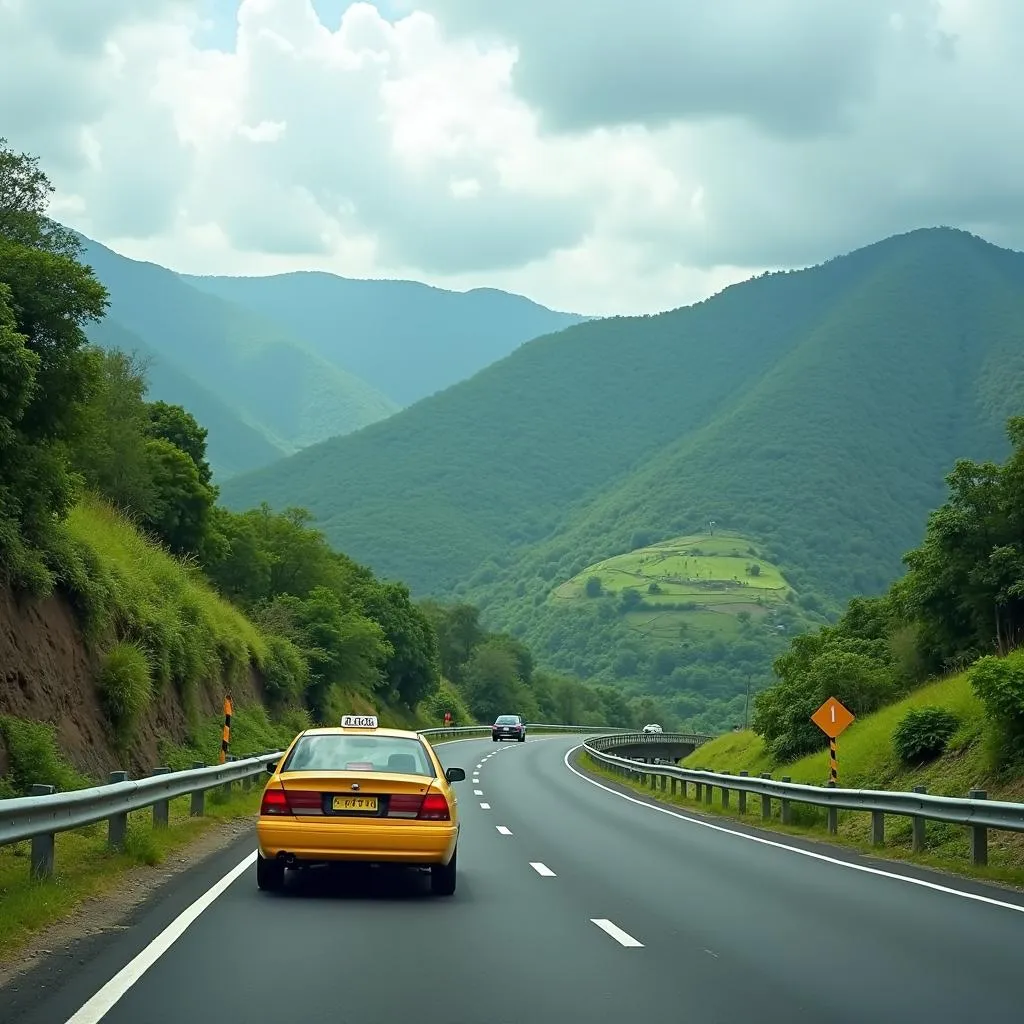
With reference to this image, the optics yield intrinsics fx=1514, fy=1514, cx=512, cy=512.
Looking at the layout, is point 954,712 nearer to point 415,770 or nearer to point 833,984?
point 415,770

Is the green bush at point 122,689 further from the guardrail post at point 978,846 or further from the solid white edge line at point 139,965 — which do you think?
the guardrail post at point 978,846

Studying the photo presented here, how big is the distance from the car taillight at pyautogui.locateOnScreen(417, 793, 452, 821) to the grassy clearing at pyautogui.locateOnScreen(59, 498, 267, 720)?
51.7 feet

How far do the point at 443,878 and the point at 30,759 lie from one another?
31.3 feet

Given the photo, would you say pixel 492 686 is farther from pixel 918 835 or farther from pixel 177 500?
pixel 918 835

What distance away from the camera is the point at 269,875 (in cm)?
1320

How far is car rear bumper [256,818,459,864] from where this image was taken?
12.6 meters

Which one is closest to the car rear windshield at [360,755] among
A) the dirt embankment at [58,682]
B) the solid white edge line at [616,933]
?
the solid white edge line at [616,933]

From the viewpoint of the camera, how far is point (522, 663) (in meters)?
159

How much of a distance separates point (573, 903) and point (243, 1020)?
5646 mm

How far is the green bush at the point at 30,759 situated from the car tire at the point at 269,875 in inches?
307

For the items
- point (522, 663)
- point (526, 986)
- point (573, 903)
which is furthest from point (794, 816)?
point (522, 663)

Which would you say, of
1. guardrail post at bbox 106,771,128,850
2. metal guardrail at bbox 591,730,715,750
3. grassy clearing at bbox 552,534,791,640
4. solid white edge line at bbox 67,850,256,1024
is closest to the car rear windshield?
solid white edge line at bbox 67,850,256,1024

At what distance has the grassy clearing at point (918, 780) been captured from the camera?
60.4 feet

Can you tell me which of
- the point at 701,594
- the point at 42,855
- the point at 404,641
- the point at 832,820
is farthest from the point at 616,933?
the point at 701,594
